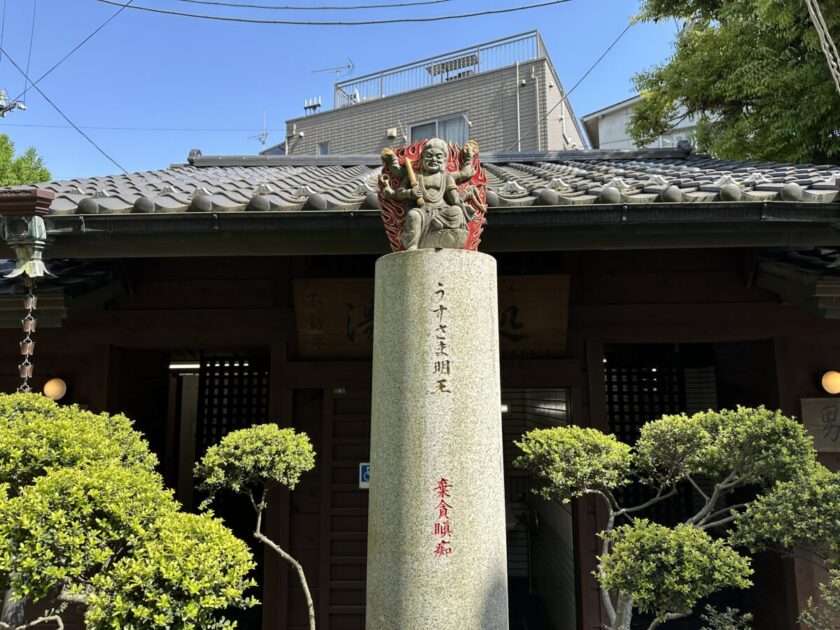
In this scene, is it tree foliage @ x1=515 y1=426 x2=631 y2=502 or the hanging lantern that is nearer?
tree foliage @ x1=515 y1=426 x2=631 y2=502

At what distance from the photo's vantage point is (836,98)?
8984mm

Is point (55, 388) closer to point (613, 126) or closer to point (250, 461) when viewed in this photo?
point (250, 461)

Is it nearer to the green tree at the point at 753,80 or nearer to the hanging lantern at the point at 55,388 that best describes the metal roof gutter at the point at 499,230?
the hanging lantern at the point at 55,388

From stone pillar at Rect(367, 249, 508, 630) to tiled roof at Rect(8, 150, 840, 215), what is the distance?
4.32 feet

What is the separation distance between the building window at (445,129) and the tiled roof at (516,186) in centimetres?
885

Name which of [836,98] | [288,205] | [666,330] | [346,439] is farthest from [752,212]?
[836,98]

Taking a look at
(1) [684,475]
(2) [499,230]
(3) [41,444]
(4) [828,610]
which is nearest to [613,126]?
(2) [499,230]

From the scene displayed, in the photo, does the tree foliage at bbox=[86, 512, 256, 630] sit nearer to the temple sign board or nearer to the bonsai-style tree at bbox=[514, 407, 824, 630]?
the bonsai-style tree at bbox=[514, 407, 824, 630]

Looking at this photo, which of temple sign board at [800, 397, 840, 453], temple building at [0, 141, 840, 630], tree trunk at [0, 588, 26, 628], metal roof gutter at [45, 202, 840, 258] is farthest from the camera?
temple sign board at [800, 397, 840, 453]

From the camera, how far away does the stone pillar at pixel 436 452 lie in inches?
129

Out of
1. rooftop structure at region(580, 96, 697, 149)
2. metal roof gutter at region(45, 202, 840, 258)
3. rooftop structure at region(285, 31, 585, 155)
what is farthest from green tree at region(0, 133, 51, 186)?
rooftop structure at region(580, 96, 697, 149)

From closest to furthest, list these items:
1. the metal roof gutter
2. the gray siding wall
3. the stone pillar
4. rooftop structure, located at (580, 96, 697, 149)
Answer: the stone pillar < the metal roof gutter < the gray siding wall < rooftop structure, located at (580, 96, 697, 149)

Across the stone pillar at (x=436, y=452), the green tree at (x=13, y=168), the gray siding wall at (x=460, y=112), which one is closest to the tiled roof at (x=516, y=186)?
the stone pillar at (x=436, y=452)

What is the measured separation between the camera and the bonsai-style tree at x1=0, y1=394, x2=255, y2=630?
2293 mm
